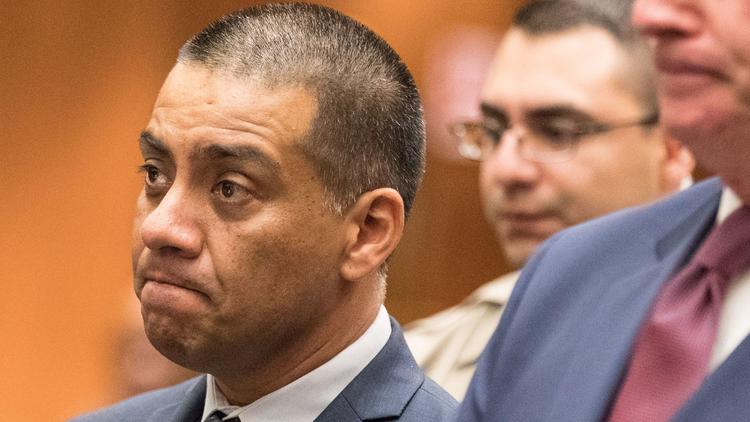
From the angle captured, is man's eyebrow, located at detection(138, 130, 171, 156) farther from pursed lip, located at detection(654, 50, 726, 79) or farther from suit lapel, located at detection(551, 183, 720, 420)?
pursed lip, located at detection(654, 50, 726, 79)

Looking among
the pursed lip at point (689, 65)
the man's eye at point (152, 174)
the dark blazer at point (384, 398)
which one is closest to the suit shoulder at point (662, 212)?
the pursed lip at point (689, 65)

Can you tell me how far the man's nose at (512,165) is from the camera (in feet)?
10.1

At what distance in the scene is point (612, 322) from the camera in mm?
1488

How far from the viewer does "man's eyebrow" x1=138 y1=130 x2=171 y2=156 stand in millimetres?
2027

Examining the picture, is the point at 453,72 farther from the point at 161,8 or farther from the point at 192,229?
the point at 192,229

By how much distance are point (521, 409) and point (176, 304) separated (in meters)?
0.64

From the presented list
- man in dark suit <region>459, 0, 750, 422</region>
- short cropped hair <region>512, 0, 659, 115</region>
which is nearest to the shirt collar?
man in dark suit <region>459, 0, 750, 422</region>

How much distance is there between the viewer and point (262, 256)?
77.6 inches

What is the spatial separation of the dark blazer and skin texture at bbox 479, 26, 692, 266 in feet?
3.19

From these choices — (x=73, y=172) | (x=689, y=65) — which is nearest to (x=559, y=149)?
(x=689, y=65)

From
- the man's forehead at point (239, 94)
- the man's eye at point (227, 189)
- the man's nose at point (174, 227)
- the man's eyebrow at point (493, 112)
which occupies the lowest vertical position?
the man's eyebrow at point (493, 112)

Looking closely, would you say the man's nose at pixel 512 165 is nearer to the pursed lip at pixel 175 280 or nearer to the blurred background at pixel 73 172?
the pursed lip at pixel 175 280

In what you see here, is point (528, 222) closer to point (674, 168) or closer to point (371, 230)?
point (674, 168)

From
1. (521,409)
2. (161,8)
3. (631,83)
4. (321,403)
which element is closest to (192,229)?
(321,403)
